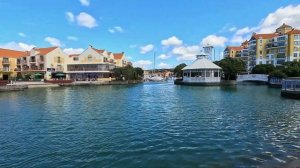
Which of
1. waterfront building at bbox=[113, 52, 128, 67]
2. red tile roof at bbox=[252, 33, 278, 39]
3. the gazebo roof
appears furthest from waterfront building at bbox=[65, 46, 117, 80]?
red tile roof at bbox=[252, 33, 278, 39]

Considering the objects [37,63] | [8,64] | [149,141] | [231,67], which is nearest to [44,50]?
[37,63]

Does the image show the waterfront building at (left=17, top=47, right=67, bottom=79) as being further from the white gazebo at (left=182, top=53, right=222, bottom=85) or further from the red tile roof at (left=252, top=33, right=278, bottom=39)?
the red tile roof at (left=252, top=33, right=278, bottom=39)

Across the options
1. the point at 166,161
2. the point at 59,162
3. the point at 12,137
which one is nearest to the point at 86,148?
the point at 59,162

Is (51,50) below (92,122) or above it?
above

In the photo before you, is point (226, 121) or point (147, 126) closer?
point (147, 126)

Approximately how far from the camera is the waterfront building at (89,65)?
354 feet

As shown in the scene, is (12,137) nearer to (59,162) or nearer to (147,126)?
(59,162)

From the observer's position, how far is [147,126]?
1886 cm

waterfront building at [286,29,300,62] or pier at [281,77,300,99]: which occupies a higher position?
waterfront building at [286,29,300,62]

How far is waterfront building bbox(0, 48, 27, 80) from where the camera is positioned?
9562 cm

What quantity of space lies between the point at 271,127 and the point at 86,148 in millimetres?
11951

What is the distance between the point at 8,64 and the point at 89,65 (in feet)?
92.4

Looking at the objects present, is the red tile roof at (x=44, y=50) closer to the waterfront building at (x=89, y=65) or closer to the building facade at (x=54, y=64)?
the building facade at (x=54, y=64)

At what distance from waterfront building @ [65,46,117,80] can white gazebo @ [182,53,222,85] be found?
33.8 meters
